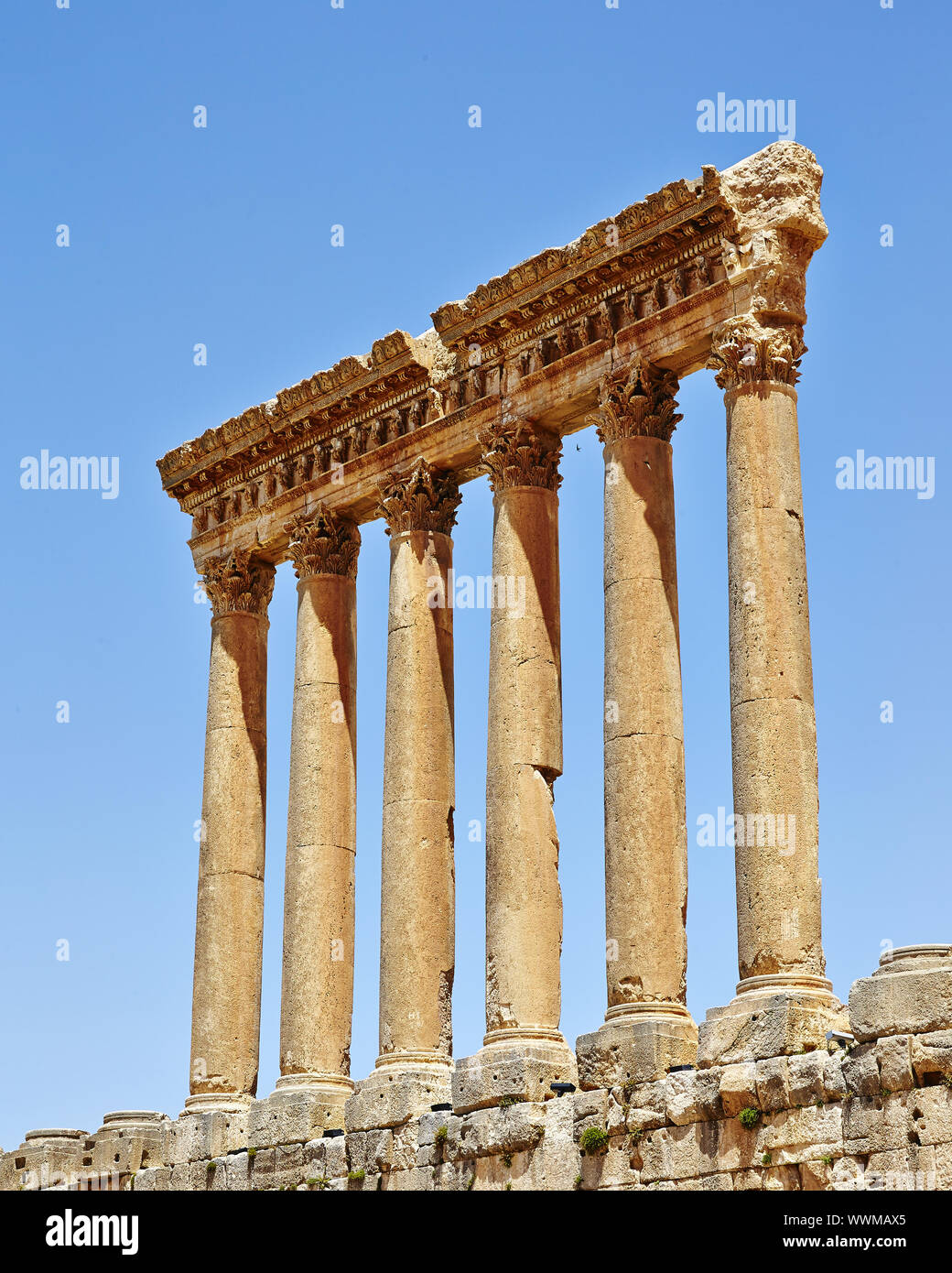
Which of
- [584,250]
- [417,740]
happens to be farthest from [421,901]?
[584,250]

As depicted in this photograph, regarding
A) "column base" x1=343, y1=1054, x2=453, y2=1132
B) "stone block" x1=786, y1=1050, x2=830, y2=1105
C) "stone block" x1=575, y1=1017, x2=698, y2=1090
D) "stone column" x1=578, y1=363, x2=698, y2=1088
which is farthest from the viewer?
"column base" x1=343, y1=1054, x2=453, y2=1132

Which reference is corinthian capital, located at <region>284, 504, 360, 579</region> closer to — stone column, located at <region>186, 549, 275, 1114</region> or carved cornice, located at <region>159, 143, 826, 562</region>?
carved cornice, located at <region>159, 143, 826, 562</region>

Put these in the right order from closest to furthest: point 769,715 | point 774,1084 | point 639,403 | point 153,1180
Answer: point 774,1084, point 769,715, point 639,403, point 153,1180

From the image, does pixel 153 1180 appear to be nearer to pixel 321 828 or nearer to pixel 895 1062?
pixel 321 828

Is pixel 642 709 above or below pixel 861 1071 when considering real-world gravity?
above

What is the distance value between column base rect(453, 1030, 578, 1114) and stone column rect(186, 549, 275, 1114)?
706cm

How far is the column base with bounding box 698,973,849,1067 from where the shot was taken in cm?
2686

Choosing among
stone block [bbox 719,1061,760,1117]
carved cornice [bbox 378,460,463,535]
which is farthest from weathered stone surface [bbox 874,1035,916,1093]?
carved cornice [bbox 378,460,463,535]

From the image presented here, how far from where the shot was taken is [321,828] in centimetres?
3622

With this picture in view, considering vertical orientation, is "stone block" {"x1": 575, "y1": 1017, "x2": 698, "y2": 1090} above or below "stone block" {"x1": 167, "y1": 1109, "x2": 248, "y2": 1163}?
above

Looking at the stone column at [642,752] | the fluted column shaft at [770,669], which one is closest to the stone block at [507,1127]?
the stone column at [642,752]

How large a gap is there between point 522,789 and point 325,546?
8.23 meters

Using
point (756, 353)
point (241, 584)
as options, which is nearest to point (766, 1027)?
point (756, 353)

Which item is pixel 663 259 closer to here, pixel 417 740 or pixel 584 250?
pixel 584 250
